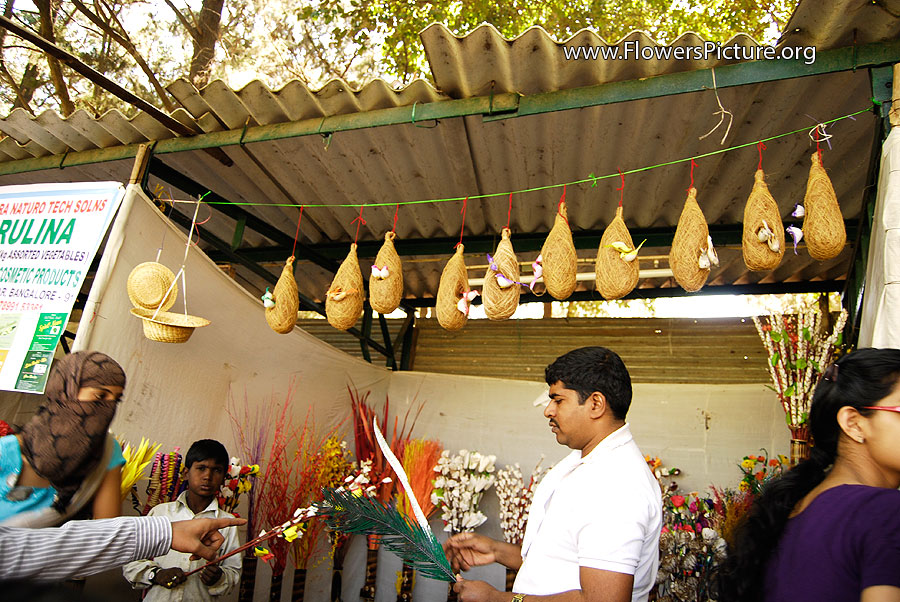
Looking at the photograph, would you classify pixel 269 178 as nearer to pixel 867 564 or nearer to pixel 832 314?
pixel 867 564

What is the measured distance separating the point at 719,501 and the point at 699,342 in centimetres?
210

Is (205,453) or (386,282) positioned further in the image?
(386,282)

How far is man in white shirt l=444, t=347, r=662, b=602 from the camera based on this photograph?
4.68ft

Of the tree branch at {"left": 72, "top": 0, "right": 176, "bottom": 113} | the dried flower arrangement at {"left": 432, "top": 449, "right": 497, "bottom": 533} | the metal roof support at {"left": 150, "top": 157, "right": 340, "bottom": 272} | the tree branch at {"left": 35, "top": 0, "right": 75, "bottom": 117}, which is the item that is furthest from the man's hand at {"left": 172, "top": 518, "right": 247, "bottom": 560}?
the tree branch at {"left": 35, "top": 0, "right": 75, "bottom": 117}

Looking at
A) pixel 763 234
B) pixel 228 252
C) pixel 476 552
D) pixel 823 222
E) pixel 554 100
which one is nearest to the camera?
pixel 476 552

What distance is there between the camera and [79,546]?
136 centimetres

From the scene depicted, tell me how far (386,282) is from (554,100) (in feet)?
4.15

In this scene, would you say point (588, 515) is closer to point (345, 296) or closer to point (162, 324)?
point (345, 296)

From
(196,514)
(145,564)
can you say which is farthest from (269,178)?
(145,564)

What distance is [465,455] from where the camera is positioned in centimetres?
458

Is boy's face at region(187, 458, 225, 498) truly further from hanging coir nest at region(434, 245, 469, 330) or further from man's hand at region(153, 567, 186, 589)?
hanging coir nest at region(434, 245, 469, 330)

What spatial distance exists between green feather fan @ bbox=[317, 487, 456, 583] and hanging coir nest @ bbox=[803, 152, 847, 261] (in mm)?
1906

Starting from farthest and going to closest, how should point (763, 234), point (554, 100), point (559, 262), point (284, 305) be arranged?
point (284, 305) → point (559, 262) → point (554, 100) → point (763, 234)

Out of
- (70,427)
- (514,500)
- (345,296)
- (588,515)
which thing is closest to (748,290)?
(514,500)
